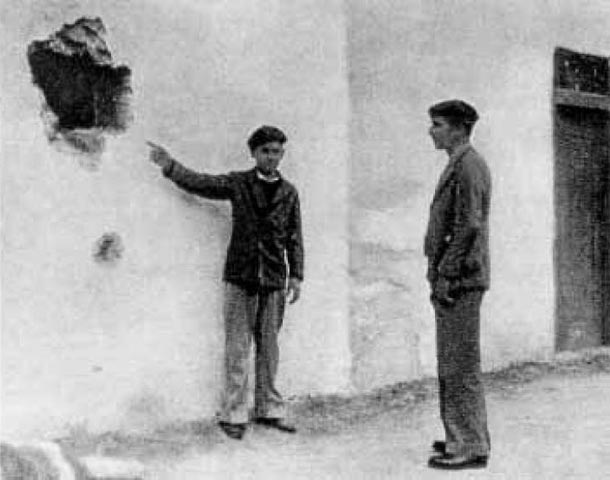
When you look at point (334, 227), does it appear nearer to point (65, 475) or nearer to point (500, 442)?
point (500, 442)

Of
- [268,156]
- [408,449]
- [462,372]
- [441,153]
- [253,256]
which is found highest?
[441,153]

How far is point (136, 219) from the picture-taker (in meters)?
6.24

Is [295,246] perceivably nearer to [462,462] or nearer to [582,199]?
[462,462]

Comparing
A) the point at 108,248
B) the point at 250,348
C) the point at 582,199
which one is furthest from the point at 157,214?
the point at 582,199

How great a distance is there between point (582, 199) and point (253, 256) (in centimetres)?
402

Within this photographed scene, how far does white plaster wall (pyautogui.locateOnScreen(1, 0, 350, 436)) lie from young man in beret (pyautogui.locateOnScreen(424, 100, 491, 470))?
154cm

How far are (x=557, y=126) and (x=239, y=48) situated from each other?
3.41m

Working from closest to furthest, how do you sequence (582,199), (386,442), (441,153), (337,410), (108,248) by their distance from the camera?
(108,248) < (386,442) < (337,410) < (441,153) < (582,199)

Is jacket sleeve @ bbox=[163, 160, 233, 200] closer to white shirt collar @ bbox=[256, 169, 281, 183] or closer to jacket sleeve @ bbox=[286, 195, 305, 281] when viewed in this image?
white shirt collar @ bbox=[256, 169, 281, 183]

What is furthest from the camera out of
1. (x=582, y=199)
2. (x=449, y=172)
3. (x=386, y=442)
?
(x=582, y=199)

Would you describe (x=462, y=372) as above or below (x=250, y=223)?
below

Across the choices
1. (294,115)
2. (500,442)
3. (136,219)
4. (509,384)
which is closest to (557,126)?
(509,384)

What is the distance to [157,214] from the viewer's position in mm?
6344

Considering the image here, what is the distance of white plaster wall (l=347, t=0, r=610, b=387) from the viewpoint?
7.69 meters
